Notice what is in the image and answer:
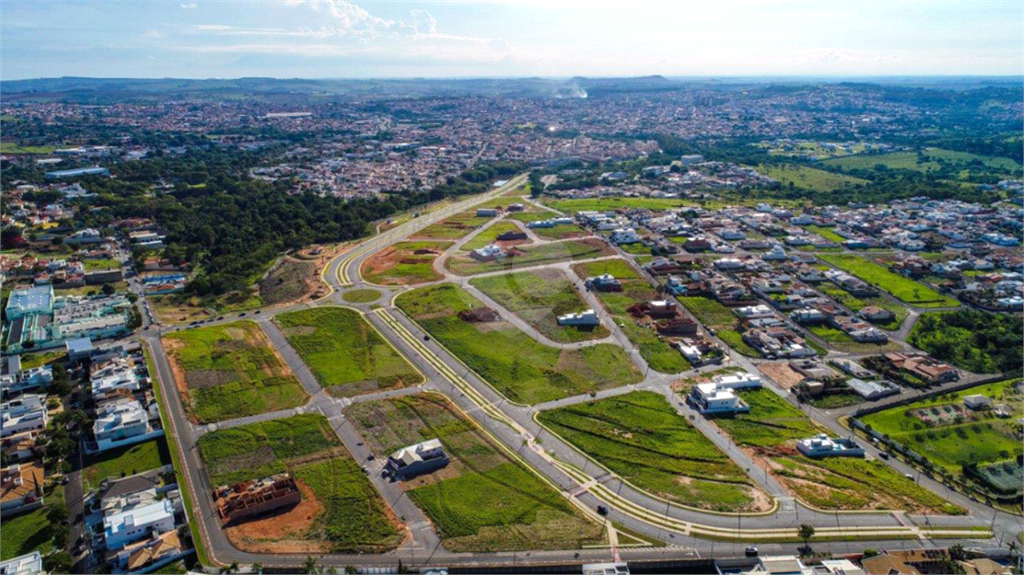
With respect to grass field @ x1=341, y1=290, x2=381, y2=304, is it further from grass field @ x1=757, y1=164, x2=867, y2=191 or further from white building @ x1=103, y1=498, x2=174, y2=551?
grass field @ x1=757, y1=164, x2=867, y2=191

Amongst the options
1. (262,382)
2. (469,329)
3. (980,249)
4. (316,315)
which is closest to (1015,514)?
(469,329)

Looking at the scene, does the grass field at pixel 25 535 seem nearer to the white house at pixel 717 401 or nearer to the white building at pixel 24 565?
the white building at pixel 24 565

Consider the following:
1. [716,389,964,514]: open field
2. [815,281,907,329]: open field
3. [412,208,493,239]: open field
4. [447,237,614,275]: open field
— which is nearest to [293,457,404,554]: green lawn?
[716,389,964,514]: open field

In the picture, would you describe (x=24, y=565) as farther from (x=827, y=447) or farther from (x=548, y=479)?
(x=827, y=447)

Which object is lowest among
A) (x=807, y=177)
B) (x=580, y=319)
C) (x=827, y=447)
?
(x=827, y=447)

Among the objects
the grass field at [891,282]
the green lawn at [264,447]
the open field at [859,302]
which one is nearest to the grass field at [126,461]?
the green lawn at [264,447]

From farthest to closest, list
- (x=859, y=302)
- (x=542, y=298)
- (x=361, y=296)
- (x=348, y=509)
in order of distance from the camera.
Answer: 1. (x=859, y=302)
2. (x=361, y=296)
3. (x=542, y=298)
4. (x=348, y=509)

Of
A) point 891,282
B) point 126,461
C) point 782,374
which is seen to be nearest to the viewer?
point 126,461

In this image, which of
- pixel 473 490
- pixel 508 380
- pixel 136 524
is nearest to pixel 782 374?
pixel 508 380
